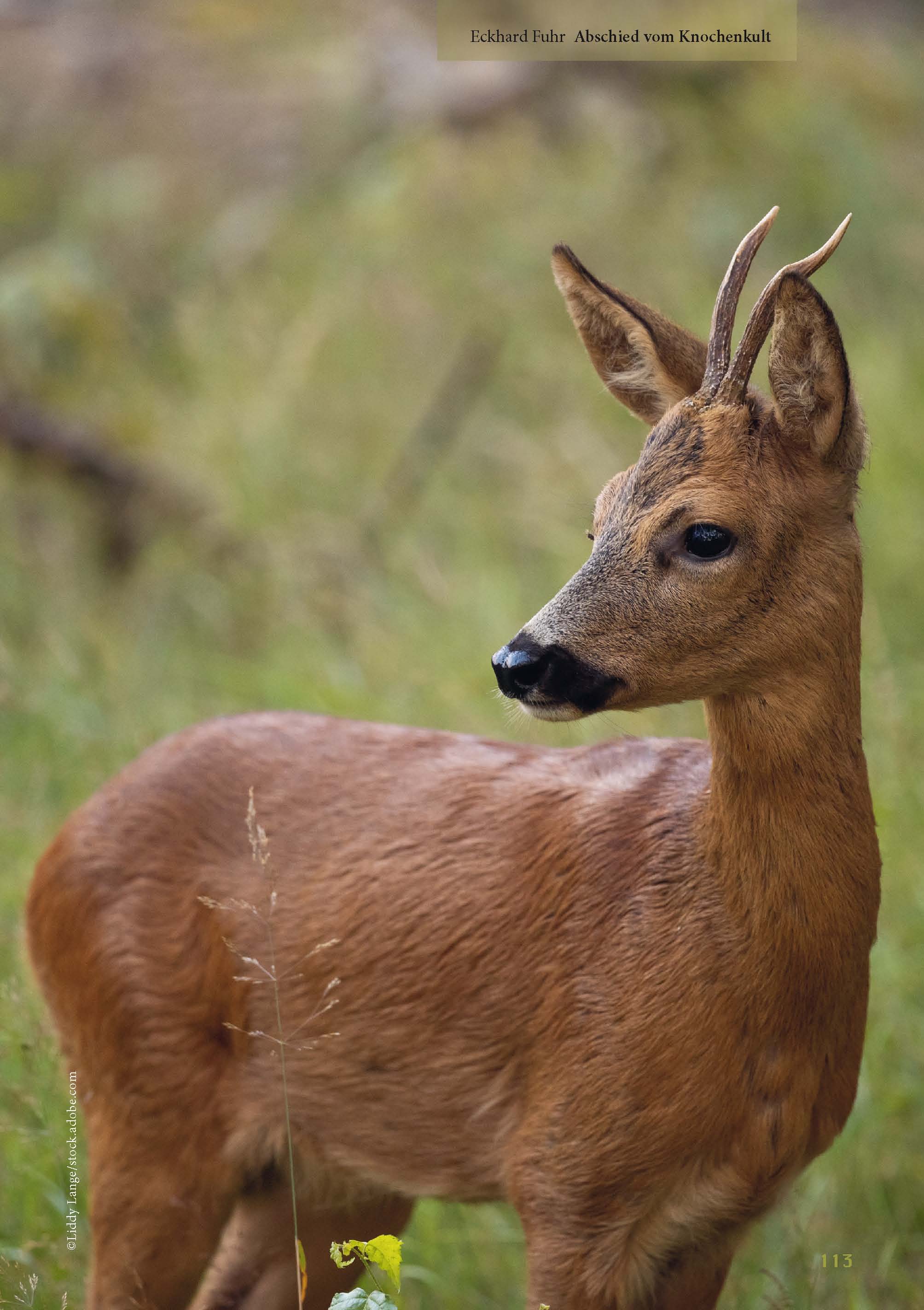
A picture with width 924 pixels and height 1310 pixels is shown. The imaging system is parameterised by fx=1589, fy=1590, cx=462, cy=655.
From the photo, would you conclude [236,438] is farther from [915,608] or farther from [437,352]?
[915,608]

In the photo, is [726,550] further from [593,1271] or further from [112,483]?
[112,483]

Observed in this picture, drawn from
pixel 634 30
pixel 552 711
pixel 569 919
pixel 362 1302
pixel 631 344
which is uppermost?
pixel 634 30

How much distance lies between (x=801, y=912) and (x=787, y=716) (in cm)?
38

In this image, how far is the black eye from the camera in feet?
9.08

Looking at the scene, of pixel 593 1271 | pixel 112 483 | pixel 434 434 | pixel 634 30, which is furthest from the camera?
pixel 634 30

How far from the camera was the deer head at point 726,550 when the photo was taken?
2.74m

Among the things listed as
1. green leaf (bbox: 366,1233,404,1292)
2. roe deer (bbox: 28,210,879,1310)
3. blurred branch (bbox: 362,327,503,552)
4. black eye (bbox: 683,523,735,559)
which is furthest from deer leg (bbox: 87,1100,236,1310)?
blurred branch (bbox: 362,327,503,552)

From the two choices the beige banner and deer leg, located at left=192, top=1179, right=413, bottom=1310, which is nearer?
deer leg, located at left=192, top=1179, right=413, bottom=1310

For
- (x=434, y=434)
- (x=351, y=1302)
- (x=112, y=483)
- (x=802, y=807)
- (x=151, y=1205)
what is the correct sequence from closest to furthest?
(x=351, y=1302) → (x=802, y=807) → (x=151, y=1205) → (x=112, y=483) → (x=434, y=434)

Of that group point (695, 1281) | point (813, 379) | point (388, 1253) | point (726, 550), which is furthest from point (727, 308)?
point (695, 1281)

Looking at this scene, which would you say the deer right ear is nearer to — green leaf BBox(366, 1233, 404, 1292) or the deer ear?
the deer ear

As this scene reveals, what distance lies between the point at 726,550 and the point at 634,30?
872 cm

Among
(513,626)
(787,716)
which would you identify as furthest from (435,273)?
(787,716)

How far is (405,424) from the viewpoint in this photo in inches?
349
